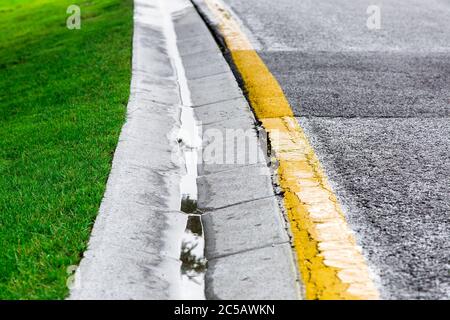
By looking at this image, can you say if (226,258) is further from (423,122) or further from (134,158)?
(423,122)

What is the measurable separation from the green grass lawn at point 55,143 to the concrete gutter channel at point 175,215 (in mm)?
101

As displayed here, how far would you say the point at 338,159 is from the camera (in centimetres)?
390

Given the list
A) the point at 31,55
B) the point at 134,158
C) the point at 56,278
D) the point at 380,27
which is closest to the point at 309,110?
the point at 134,158

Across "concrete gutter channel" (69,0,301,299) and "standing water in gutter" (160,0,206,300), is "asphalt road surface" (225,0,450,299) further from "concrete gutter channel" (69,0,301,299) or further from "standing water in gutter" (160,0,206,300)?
"standing water in gutter" (160,0,206,300)

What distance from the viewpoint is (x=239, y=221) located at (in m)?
3.32

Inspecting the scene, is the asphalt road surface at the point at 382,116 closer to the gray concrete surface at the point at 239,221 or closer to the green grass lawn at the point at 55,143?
the gray concrete surface at the point at 239,221

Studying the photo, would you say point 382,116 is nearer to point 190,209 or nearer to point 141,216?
point 190,209

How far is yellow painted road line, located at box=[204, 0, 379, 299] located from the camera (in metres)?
2.60

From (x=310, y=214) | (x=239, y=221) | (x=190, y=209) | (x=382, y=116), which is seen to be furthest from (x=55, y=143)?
(x=382, y=116)

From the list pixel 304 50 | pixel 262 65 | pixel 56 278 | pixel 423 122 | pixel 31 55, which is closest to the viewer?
pixel 56 278

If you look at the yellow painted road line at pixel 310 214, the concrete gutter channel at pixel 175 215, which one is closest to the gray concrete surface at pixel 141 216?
the concrete gutter channel at pixel 175 215

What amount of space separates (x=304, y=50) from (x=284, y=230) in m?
3.87

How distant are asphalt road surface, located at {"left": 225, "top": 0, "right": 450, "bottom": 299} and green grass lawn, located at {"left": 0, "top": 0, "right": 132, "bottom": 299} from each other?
3.97ft

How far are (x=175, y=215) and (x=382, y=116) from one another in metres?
1.83
